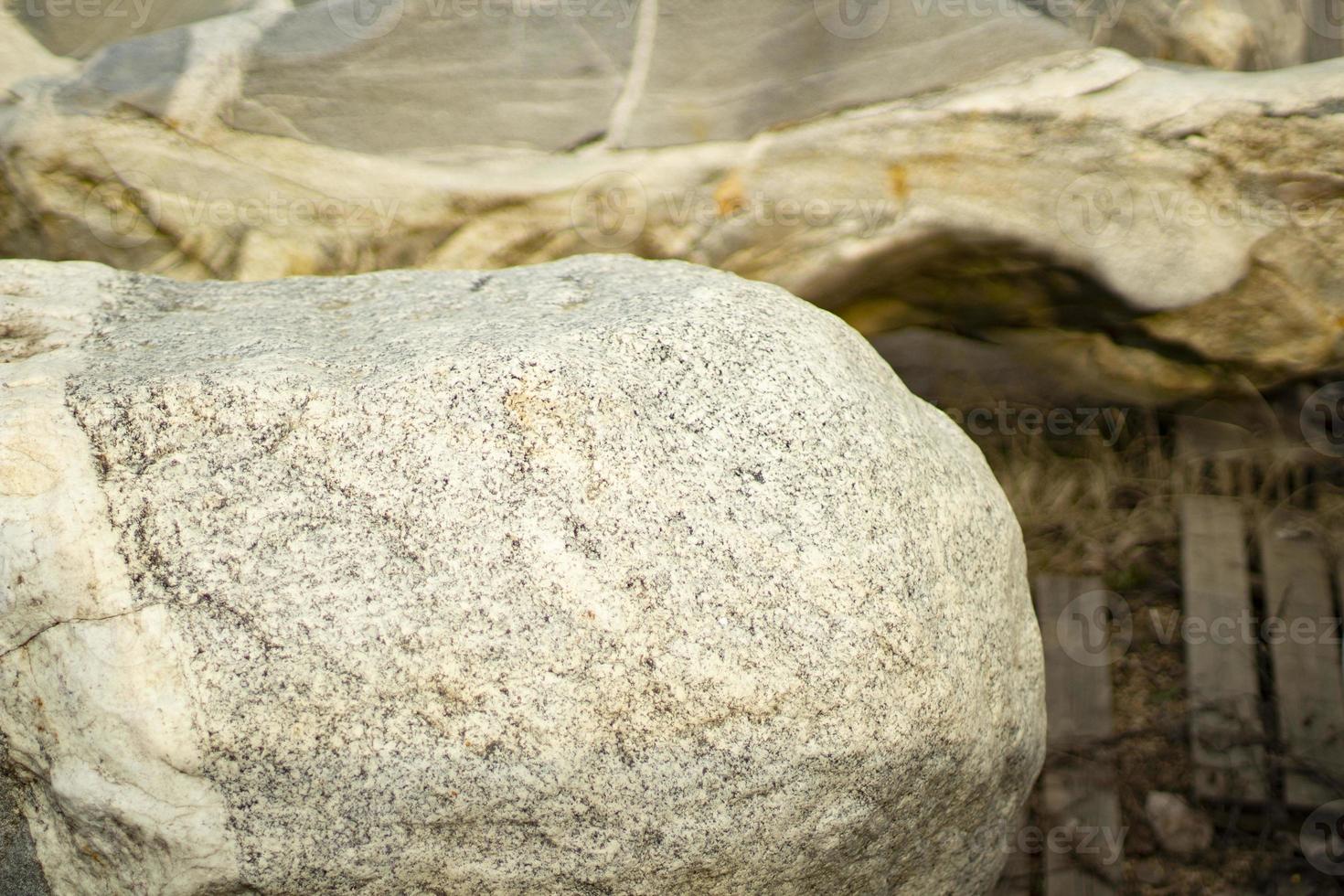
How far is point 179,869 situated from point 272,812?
4.1 inches

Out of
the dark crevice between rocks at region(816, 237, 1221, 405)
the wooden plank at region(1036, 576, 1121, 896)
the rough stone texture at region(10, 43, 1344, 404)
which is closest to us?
the wooden plank at region(1036, 576, 1121, 896)

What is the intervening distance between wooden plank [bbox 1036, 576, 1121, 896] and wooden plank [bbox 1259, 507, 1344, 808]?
28cm

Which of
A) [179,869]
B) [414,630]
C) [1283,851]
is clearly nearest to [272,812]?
[179,869]

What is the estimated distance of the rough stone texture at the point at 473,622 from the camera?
3.75 ft

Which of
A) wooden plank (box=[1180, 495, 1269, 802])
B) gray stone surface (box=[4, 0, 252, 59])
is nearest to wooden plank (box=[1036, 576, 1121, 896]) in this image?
wooden plank (box=[1180, 495, 1269, 802])

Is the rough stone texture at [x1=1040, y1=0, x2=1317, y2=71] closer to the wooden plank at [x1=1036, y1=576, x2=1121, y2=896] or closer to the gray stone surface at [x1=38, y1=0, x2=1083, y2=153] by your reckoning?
the gray stone surface at [x1=38, y1=0, x2=1083, y2=153]

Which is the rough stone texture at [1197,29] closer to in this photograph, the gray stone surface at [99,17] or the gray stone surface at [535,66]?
the gray stone surface at [535,66]

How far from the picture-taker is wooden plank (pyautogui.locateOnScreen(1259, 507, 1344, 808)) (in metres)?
1.89

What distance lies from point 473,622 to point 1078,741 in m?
1.28

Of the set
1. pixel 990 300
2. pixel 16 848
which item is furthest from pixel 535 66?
pixel 16 848

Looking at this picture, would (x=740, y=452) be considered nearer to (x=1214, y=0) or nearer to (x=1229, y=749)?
(x=1229, y=749)

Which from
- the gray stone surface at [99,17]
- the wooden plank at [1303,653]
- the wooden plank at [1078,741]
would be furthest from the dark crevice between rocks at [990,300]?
the gray stone surface at [99,17]

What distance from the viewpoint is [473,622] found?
1166 millimetres

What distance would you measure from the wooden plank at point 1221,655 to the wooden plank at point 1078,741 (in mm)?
148
